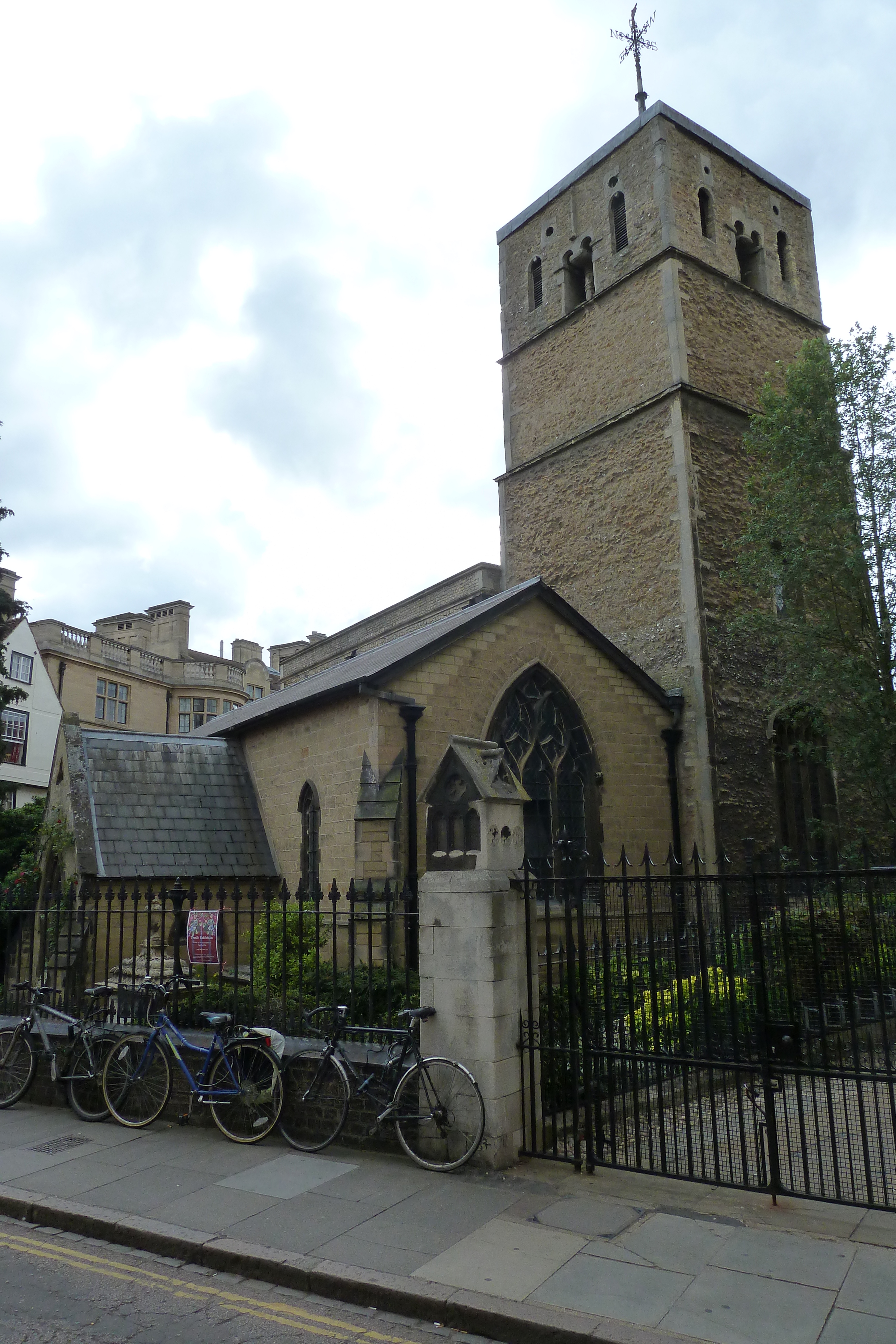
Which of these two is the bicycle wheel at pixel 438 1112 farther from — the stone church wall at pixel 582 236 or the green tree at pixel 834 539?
the stone church wall at pixel 582 236

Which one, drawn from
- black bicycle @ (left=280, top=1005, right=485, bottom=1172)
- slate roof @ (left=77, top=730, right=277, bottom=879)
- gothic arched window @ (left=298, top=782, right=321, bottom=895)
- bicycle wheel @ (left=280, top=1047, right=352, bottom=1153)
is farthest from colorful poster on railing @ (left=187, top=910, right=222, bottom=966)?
gothic arched window @ (left=298, top=782, right=321, bottom=895)

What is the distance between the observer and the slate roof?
46.6 ft

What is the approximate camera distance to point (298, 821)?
49.5ft

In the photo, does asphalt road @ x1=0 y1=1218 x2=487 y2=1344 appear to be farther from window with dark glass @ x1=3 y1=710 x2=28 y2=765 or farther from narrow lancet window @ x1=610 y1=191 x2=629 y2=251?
window with dark glass @ x1=3 y1=710 x2=28 y2=765

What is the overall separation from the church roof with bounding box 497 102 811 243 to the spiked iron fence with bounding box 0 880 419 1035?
18905mm

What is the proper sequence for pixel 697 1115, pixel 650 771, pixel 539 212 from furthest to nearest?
pixel 539 212 < pixel 650 771 < pixel 697 1115

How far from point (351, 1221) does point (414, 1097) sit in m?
1.26

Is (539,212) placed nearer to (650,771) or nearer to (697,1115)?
(650,771)

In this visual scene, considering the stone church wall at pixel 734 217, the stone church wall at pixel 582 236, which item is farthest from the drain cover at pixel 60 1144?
the stone church wall at pixel 734 217

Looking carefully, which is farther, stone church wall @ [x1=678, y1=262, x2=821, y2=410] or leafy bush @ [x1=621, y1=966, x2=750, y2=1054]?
stone church wall @ [x1=678, y1=262, x2=821, y2=410]

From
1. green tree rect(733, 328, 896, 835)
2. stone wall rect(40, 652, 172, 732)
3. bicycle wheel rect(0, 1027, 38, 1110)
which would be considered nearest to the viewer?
bicycle wheel rect(0, 1027, 38, 1110)

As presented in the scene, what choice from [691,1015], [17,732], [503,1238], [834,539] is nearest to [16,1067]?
[503,1238]

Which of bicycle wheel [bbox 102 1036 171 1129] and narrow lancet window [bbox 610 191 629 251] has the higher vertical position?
narrow lancet window [bbox 610 191 629 251]

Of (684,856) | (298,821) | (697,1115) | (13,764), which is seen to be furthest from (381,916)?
(13,764)
